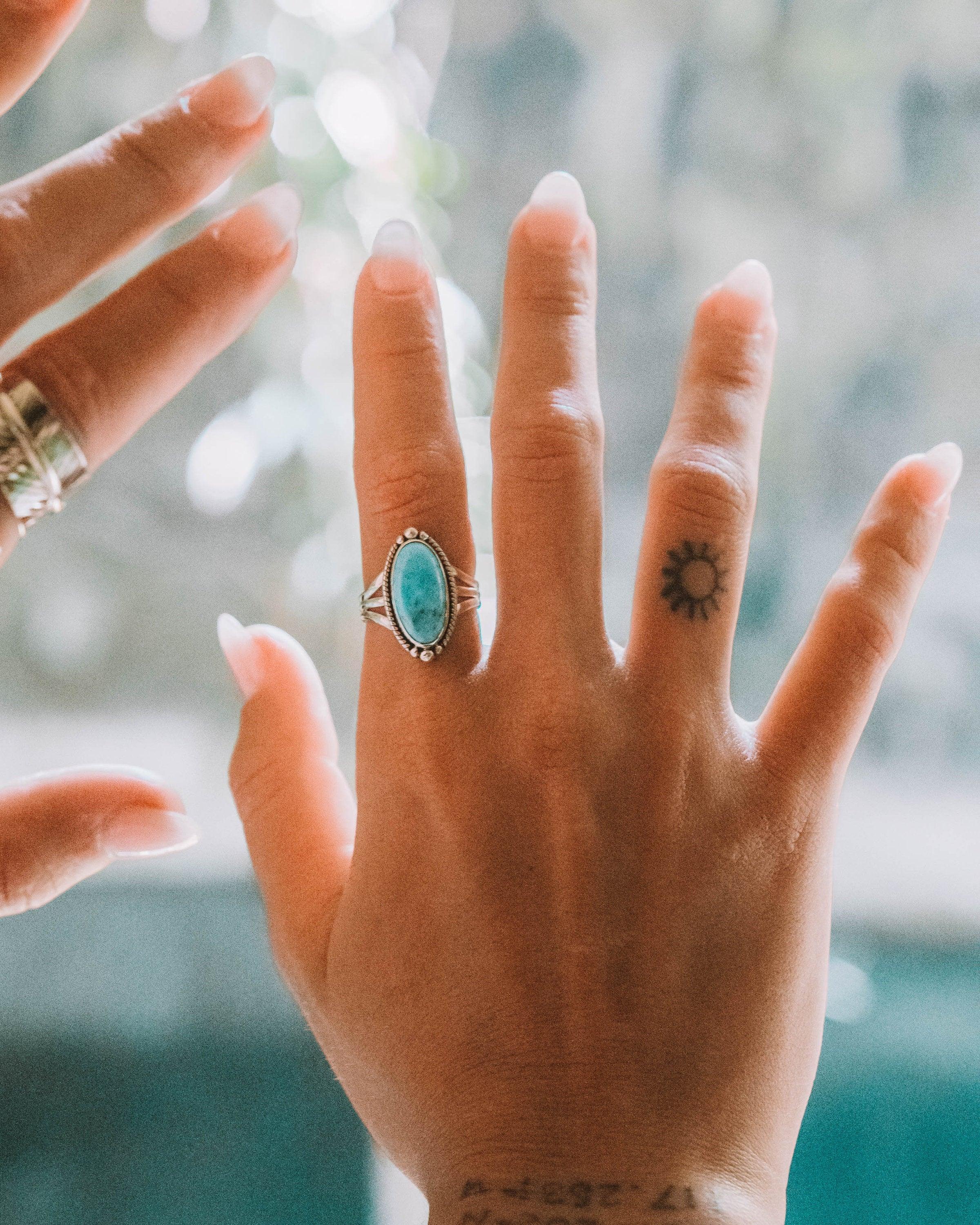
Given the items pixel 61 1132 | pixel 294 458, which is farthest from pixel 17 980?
pixel 294 458

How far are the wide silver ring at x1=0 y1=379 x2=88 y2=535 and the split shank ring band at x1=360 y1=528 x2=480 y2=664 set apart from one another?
0.28 meters

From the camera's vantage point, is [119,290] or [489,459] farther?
[489,459]

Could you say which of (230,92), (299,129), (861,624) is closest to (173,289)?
(230,92)

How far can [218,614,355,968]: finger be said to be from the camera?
77 centimetres

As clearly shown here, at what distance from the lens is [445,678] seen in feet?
2.40

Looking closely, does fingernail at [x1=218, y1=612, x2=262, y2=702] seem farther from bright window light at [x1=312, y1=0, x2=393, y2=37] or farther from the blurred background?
bright window light at [x1=312, y1=0, x2=393, y2=37]

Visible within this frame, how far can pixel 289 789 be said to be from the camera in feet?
2.64

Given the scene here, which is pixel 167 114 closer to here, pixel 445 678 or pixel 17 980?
pixel 445 678

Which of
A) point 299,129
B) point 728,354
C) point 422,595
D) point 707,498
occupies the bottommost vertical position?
point 422,595

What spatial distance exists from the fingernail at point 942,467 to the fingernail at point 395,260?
0.44 m

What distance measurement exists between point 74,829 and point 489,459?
54cm

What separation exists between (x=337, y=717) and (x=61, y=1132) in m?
0.49

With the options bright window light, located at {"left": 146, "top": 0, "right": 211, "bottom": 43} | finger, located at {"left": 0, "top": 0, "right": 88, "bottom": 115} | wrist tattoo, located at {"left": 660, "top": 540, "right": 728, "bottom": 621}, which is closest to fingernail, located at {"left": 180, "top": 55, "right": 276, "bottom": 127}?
finger, located at {"left": 0, "top": 0, "right": 88, "bottom": 115}

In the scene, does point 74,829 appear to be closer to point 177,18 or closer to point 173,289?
point 173,289
